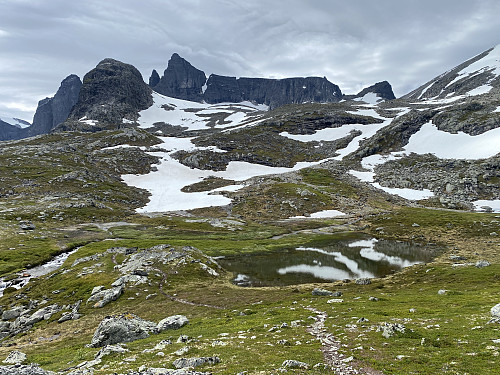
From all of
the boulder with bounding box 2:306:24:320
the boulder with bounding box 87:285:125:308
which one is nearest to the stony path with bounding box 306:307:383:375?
the boulder with bounding box 87:285:125:308

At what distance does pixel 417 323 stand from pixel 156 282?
47.1 meters

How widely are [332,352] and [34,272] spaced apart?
75.8 metres

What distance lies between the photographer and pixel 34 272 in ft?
220

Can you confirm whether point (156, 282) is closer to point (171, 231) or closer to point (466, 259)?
point (171, 231)

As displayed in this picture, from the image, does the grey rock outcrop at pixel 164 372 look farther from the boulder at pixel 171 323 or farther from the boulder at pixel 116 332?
the boulder at pixel 171 323

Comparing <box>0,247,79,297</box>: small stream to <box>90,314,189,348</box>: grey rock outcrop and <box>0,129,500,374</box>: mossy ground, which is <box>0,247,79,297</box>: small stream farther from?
<box>90,314,189,348</box>: grey rock outcrop

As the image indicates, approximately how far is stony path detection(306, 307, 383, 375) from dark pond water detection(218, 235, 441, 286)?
3289cm

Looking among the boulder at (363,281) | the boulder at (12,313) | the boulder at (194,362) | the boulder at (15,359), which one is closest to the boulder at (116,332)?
the boulder at (15,359)

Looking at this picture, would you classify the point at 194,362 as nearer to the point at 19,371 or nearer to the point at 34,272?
the point at 19,371

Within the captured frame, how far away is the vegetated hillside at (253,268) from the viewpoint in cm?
2069

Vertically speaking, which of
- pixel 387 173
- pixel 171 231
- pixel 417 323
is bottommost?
pixel 171 231

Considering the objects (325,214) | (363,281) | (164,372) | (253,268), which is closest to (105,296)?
(253,268)

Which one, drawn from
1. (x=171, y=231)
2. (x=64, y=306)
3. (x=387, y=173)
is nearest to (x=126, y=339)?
(x=64, y=306)

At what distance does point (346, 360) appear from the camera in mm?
18016
